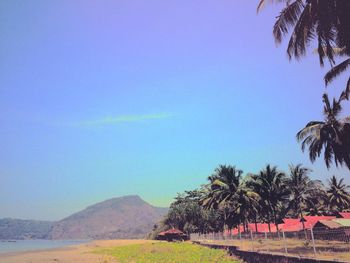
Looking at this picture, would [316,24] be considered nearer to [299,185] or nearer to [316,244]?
Result: [316,244]

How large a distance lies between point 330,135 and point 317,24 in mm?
15223

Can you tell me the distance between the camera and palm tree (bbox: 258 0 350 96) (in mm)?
13188

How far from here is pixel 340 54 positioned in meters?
19.5

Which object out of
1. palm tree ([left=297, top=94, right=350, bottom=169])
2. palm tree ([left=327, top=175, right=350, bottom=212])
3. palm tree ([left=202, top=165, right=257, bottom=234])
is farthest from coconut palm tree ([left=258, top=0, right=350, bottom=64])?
palm tree ([left=327, top=175, right=350, bottom=212])

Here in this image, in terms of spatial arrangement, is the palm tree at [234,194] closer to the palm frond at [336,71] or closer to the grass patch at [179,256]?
the grass patch at [179,256]

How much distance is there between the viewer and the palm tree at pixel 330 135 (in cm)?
2602

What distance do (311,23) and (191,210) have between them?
206ft

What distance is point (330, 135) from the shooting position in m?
27.6

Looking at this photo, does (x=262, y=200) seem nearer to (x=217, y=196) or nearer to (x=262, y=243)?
(x=217, y=196)

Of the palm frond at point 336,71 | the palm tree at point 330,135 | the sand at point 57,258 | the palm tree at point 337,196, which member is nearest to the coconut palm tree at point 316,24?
the palm frond at point 336,71

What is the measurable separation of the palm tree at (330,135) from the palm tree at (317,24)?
42.4ft

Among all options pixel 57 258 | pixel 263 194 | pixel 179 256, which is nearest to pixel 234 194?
pixel 263 194

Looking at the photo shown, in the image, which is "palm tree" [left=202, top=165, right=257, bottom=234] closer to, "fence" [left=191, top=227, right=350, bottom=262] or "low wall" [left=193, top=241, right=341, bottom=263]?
"low wall" [left=193, top=241, right=341, bottom=263]

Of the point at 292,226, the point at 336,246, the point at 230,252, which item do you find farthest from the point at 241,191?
the point at 336,246
